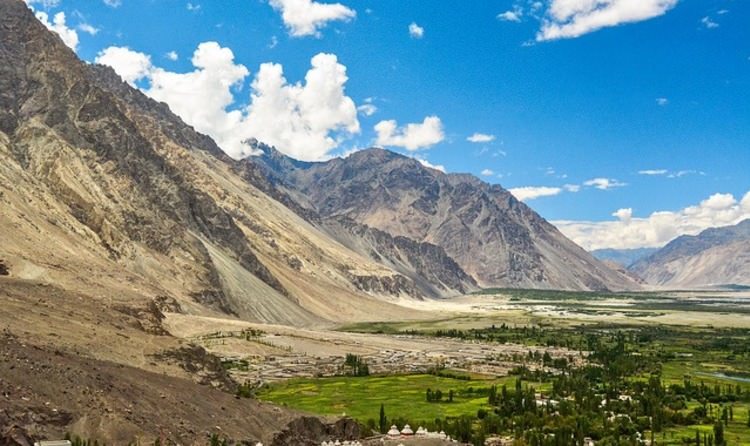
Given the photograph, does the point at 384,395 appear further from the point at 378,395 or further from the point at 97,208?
the point at 97,208

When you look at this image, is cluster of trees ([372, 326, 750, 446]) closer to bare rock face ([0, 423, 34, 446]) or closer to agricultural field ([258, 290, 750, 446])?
agricultural field ([258, 290, 750, 446])

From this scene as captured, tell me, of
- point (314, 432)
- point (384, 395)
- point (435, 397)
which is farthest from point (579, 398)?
point (314, 432)

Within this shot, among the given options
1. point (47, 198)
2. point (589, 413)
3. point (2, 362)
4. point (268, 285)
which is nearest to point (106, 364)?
point (2, 362)

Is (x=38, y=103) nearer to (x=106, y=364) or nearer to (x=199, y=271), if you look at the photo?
(x=199, y=271)

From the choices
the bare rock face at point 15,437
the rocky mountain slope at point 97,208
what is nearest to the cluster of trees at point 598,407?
the bare rock face at point 15,437

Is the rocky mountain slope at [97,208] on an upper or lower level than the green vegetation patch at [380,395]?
upper

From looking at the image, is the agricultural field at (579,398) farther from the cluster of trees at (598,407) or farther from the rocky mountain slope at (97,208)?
the rocky mountain slope at (97,208)
